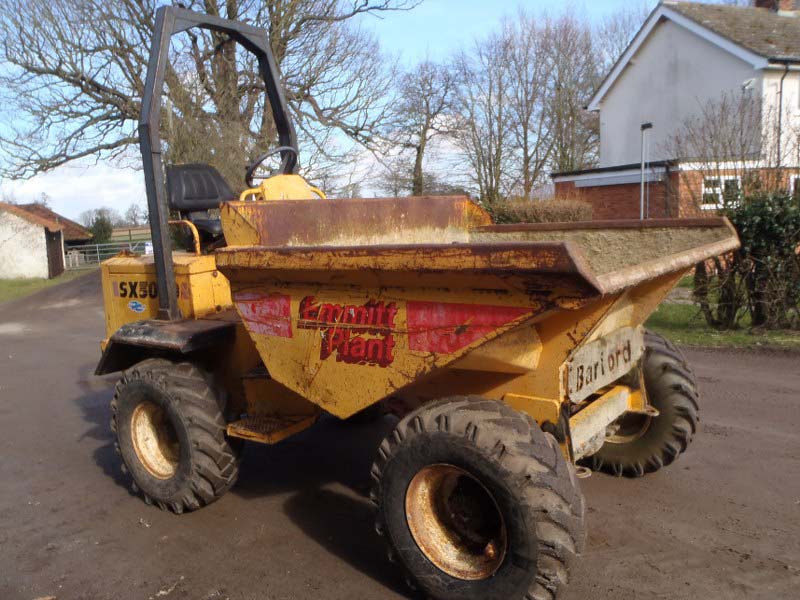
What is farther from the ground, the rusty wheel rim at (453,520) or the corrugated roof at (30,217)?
the corrugated roof at (30,217)

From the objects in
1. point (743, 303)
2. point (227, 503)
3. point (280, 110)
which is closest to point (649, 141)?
point (743, 303)

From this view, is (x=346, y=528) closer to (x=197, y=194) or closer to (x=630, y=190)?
(x=197, y=194)

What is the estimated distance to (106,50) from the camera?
1988 centimetres

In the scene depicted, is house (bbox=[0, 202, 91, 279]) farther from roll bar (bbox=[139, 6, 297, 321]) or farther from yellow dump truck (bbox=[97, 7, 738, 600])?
roll bar (bbox=[139, 6, 297, 321])

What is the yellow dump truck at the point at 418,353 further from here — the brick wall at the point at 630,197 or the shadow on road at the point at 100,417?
the brick wall at the point at 630,197

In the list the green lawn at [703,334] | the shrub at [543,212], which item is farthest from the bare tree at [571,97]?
the green lawn at [703,334]

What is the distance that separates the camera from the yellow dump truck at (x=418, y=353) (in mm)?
2611

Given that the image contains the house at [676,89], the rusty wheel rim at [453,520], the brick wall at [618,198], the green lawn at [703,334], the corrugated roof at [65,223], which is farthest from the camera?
the corrugated roof at [65,223]

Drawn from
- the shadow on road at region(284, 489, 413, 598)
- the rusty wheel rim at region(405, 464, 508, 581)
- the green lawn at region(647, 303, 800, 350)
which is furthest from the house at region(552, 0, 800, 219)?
the rusty wheel rim at region(405, 464, 508, 581)

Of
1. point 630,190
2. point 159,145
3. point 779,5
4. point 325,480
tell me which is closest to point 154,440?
point 325,480

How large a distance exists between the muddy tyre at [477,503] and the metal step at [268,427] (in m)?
0.97

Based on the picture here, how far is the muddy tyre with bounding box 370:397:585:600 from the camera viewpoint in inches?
102

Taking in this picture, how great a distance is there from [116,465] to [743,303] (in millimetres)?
7056

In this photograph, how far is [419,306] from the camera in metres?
2.82
